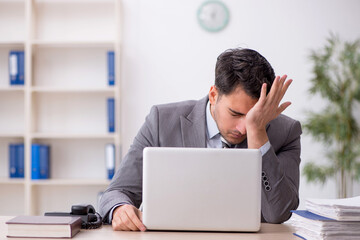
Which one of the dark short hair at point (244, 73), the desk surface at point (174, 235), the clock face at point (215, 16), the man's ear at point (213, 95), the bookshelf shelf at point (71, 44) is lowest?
the desk surface at point (174, 235)

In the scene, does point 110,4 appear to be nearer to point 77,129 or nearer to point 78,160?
point 77,129

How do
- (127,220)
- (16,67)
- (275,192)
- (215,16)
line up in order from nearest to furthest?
(127,220) < (275,192) < (16,67) < (215,16)

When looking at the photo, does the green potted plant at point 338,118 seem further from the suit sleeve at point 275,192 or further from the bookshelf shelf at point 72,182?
the suit sleeve at point 275,192

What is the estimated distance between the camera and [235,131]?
6.25 feet

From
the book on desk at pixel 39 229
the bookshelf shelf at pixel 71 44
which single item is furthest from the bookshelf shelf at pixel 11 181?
the book on desk at pixel 39 229

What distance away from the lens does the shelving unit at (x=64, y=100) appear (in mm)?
4328

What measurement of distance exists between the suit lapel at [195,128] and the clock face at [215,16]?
2407 mm

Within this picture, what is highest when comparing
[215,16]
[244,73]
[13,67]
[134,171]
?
[215,16]

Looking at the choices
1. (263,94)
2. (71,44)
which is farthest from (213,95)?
(71,44)

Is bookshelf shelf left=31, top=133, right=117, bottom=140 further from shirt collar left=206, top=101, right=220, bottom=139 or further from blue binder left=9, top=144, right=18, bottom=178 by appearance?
shirt collar left=206, top=101, right=220, bottom=139

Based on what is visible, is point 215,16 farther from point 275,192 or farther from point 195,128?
point 275,192

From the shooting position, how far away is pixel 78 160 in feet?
14.2

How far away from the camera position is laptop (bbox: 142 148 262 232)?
4.57 ft

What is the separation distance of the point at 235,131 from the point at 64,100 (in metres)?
2.76
